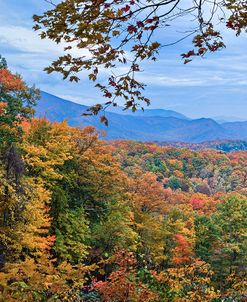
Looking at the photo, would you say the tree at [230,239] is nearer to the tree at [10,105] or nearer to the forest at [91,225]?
the forest at [91,225]

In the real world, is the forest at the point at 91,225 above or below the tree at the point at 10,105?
below

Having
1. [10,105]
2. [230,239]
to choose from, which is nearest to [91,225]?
[10,105]

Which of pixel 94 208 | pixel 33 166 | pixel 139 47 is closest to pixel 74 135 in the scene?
pixel 94 208

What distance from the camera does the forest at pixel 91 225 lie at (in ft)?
46.4

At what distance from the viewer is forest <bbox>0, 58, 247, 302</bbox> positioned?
14.2 m

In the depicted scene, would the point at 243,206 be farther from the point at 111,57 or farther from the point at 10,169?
the point at 111,57

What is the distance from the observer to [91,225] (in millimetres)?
32375

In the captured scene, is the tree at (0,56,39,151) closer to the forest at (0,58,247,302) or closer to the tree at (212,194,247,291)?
the forest at (0,58,247,302)

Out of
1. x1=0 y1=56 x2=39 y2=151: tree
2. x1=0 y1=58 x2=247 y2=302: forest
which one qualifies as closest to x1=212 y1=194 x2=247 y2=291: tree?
x1=0 y1=58 x2=247 y2=302: forest

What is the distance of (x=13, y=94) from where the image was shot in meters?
27.5

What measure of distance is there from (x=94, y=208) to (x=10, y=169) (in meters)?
15.8

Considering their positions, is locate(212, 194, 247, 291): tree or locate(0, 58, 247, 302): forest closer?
locate(0, 58, 247, 302): forest

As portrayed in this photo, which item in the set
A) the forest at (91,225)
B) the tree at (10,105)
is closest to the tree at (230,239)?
the forest at (91,225)

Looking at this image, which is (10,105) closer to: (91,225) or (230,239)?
(91,225)
